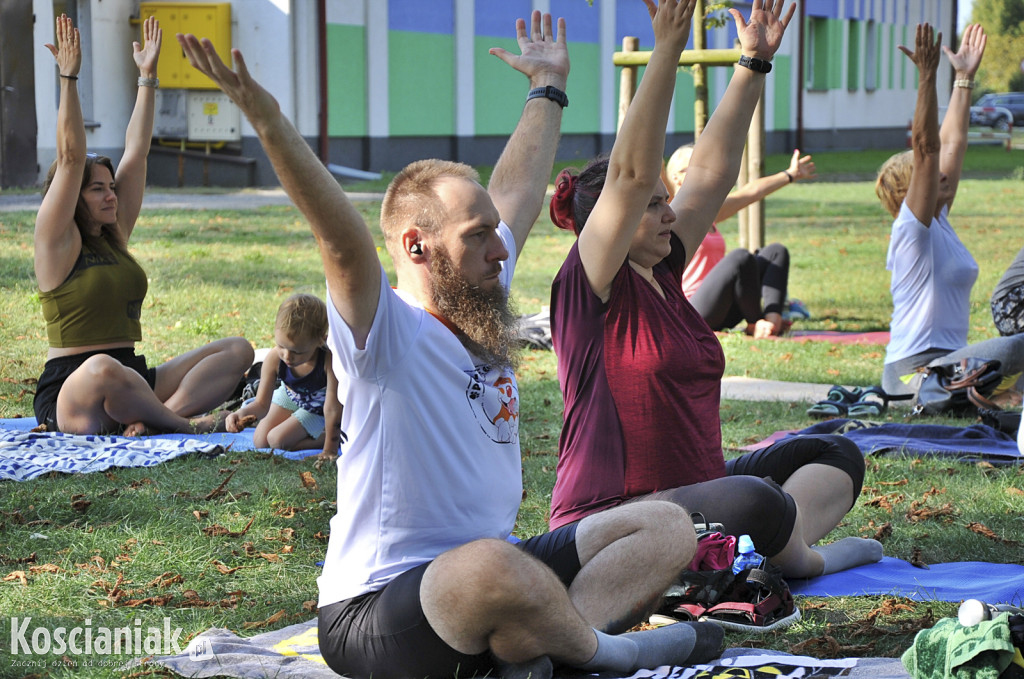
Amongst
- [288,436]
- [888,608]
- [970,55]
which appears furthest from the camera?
[970,55]

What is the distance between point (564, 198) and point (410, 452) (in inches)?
57.2

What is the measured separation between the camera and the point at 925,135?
649cm

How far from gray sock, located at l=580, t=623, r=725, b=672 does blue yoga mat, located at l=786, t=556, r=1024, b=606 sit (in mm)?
838

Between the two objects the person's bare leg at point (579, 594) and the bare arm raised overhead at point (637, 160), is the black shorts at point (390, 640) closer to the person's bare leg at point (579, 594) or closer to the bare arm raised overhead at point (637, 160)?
the person's bare leg at point (579, 594)

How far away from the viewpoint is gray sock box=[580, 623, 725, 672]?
309 cm

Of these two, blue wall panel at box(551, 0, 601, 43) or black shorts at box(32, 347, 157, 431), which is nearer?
black shorts at box(32, 347, 157, 431)

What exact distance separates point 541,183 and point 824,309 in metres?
8.09

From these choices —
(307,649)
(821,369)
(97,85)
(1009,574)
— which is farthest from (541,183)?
(97,85)

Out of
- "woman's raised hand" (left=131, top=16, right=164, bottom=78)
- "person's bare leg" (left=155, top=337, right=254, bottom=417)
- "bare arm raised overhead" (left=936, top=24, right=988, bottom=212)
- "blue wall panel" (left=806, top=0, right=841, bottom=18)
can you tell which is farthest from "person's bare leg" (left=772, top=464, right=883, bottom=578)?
"blue wall panel" (left=806, top=0, right=841, bottom=18)

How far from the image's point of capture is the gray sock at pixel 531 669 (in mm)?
2949

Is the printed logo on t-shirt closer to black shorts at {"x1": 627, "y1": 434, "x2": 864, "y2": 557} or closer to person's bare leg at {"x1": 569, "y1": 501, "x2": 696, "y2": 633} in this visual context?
person's bare leg at {"x1": 569, "y1": 501, "x2": 696, "y2": 633}

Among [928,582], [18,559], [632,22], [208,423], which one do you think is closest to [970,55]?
[928,582]

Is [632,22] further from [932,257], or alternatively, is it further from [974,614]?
[974,614]

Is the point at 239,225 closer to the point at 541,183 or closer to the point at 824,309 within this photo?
the point at 824,309
